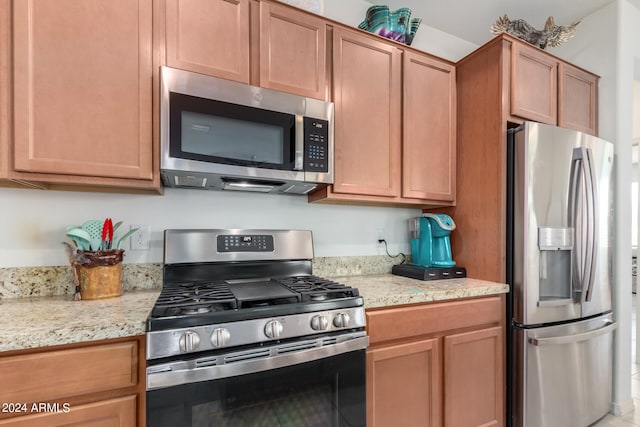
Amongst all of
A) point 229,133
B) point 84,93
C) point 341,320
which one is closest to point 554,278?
point 341,320

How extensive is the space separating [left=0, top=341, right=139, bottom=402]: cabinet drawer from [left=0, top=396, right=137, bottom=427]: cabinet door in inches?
1.6

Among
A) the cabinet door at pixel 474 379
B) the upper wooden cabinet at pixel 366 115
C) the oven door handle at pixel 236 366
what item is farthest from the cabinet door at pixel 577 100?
the oven door handle at pixel 236 366

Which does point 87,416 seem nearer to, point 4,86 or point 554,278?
point 4,86

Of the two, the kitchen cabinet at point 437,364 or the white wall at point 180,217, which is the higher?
the white wall at point 180,217

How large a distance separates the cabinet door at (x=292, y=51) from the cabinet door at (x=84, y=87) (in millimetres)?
507

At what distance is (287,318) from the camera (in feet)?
3.82

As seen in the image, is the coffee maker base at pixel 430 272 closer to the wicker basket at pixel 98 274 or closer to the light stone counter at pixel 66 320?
the light stone counter at pixel 66 320

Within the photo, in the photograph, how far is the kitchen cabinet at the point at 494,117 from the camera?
1817mm

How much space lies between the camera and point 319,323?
1.21m

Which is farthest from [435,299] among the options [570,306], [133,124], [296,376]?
[133,124]

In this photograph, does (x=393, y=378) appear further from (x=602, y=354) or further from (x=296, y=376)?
(x=602, y=354)

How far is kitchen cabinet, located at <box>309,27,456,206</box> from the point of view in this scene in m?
1.72

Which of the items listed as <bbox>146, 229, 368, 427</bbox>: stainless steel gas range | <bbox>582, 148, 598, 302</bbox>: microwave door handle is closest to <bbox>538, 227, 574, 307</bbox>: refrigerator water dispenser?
<bbox>582, 148, 598, 302</bbox>: microwave door handle

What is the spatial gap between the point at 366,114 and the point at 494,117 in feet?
2.55
